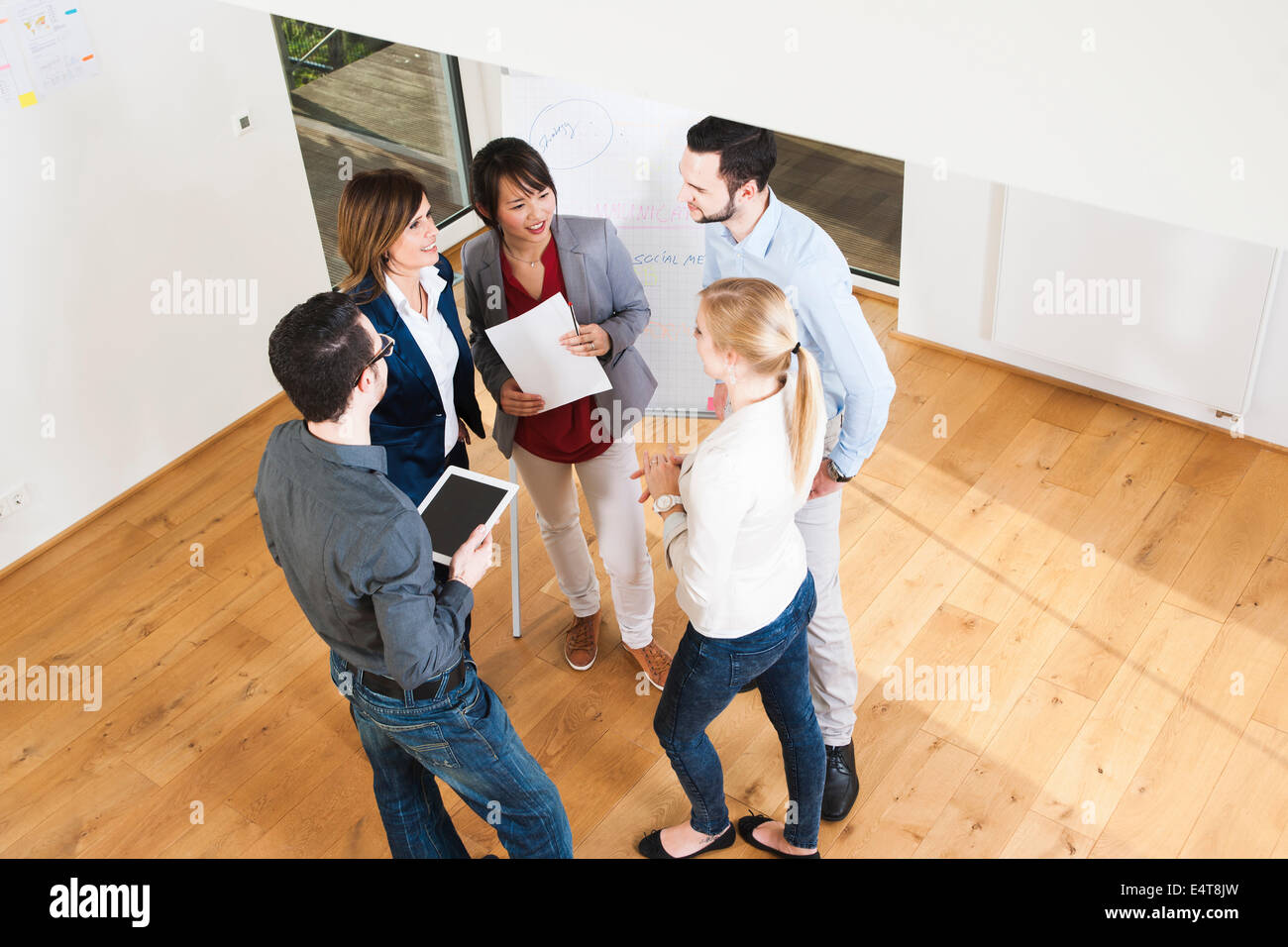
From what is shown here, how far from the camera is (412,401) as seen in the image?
2.51 meters

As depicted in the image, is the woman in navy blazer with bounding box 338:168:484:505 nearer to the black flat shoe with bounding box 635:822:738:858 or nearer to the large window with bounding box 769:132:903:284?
the black flat shoe with bounding box 635:822:738:858

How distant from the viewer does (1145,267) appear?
3891 millimetres

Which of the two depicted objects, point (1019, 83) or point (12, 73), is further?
point (12, 73)

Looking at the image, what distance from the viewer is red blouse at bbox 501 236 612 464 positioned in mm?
2725

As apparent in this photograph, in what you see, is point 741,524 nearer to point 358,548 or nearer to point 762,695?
point 762,695

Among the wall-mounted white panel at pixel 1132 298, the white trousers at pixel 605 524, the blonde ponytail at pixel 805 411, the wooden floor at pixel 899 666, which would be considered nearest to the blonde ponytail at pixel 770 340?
the blonde ponytail at pixel 805 411

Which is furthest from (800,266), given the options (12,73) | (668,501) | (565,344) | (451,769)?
(12,73)

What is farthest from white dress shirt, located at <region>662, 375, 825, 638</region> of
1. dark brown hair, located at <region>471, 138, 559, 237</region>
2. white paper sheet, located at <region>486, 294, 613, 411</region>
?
dark brown hair, located at <region>471, 138, 559, 237</region>

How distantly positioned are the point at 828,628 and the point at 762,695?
32 cm

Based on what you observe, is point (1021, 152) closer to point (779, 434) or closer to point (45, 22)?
point (779, 434)

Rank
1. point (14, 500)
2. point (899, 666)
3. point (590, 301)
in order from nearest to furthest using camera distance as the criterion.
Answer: point (590, 301)
point (899, 666)
point (14, 500)

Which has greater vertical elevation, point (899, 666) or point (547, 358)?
point (547, 358)
